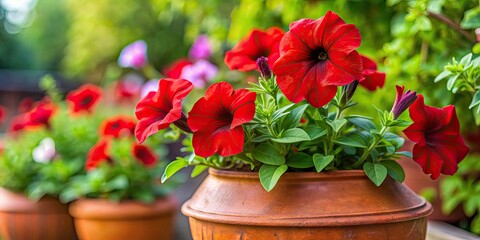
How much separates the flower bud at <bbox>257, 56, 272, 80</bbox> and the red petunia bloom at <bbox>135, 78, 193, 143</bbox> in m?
0.14

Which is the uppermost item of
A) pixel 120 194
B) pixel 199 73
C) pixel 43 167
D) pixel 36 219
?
pixel 199 73

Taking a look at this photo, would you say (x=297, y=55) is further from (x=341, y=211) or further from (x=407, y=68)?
(x=407, y=68)

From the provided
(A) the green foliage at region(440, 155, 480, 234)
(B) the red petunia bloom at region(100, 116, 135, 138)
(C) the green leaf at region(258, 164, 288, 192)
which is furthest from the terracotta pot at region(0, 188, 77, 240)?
(C) the green leaf at region(258, 164, 288, 192)

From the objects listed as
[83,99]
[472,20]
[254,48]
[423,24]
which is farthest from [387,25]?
[83,99]

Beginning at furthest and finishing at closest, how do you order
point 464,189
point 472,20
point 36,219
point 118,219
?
point 36,219
point 118,219
point 464,189
point 472,20

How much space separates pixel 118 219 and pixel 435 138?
4.97 ft

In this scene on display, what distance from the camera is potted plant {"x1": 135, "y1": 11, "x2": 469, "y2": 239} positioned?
1.08 m

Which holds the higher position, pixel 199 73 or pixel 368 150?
pixel 199 73

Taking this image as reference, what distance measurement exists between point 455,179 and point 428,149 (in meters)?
0.67

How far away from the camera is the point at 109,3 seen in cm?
1254

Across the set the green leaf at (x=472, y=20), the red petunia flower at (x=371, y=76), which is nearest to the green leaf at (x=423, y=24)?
the green leaf at (x=472, y=20)

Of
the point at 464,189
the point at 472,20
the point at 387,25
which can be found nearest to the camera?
the point at 472,20

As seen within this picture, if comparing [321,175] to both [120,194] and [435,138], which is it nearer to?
[435,138]

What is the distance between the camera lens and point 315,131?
118 cm
